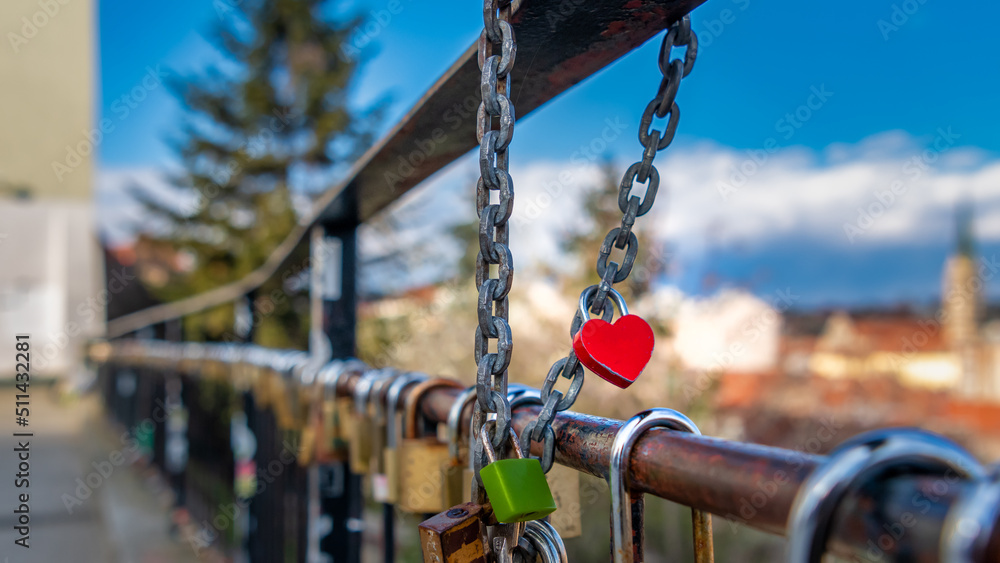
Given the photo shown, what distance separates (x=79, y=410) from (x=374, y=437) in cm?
1024

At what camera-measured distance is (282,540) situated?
2191mm

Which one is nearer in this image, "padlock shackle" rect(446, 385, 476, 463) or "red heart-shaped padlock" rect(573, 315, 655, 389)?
"red heart-shaped padlock" rect(573, 315, 655, 389)

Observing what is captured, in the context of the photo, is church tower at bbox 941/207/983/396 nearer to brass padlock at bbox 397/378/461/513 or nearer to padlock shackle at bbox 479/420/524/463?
brass padlock at bbox 397/378/461/513

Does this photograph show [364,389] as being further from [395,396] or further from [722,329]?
[722,329]

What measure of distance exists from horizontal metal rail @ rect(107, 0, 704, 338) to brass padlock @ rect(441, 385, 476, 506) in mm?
353

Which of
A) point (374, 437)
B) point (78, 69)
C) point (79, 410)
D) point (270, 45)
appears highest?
point (78, 69)

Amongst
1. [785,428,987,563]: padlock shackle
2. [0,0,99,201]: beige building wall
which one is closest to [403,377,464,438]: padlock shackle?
[785,428,987,563]: padlock shackle

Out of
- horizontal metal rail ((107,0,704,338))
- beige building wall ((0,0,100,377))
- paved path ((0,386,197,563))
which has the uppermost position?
beige building wall ((0,0,100,377))

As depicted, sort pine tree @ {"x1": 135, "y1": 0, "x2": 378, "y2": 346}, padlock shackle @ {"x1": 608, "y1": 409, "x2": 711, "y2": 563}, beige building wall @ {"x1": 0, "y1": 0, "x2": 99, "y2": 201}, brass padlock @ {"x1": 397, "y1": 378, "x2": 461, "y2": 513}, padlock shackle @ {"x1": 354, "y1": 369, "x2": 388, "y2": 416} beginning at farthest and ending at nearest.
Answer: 1. beige building wall @ {"x1": 0, "y1": 0, "x2": 99, "y2": 201}
2. pine tree @ {"x1": 135, "y1": 0, "x2": 378, "y2": 346}
3. padlock shackle @ {"x1": 354, "y1": 369, "x2": 388, "y2": 416}
4. brass padlock @ {"x1": 397, "y1": 378, "x2": 461, "y2": 513}
5. padlock shackle @ {"x1": 608, "y1": 409, "x2": 711, "y2": 563}

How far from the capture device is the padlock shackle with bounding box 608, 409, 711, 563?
46 cm

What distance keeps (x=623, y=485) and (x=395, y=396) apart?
57 cm

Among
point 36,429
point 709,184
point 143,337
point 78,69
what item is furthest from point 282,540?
point 78,69

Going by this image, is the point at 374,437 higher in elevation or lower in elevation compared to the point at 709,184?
lower

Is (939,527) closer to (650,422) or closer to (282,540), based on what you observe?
(650,422)
